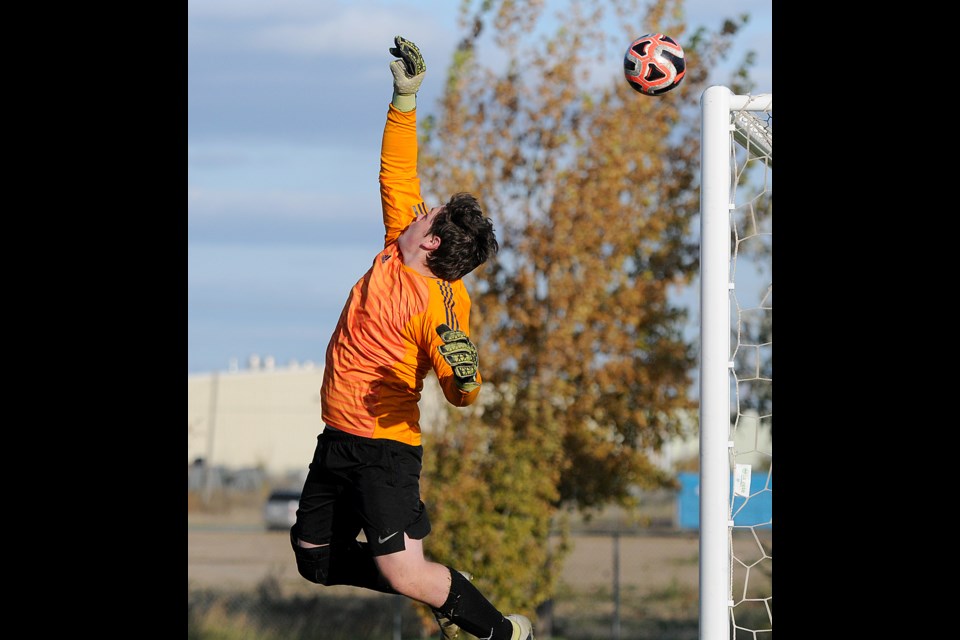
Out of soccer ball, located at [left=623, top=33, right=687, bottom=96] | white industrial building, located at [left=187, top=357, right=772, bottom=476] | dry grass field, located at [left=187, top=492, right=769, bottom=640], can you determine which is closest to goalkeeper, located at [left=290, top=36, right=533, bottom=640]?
soccer ball, located at [left=623, top=33, right=687, bottom=96]

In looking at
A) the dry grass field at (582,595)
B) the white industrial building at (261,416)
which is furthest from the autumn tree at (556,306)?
the white industrial building at (261,416)

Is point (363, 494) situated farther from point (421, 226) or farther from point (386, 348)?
point (421, 226)

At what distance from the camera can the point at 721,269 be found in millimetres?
5141

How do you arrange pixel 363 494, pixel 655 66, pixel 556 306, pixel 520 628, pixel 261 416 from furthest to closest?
pixel 261 416
pixel 556 306
pixel 655 66
pixel 520 628
pixel 363 494

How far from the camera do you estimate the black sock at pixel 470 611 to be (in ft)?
15.1

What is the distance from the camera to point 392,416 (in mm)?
4574

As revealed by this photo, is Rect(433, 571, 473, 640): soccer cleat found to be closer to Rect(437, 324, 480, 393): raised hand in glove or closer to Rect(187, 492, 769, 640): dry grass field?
Rect(437, 324, 480, 393): raised hand in glove

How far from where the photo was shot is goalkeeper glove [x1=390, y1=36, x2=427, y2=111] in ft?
15.5

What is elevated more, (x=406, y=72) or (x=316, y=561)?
(x=406, y=72)

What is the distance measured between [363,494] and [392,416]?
34cm

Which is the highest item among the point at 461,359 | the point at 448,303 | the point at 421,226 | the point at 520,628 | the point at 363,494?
the point at 421,226

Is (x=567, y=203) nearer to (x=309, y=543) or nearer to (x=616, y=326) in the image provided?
(x=616, y=326)

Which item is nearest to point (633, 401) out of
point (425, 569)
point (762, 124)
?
point (762, 124)

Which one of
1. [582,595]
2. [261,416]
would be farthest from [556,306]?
[261,416]
